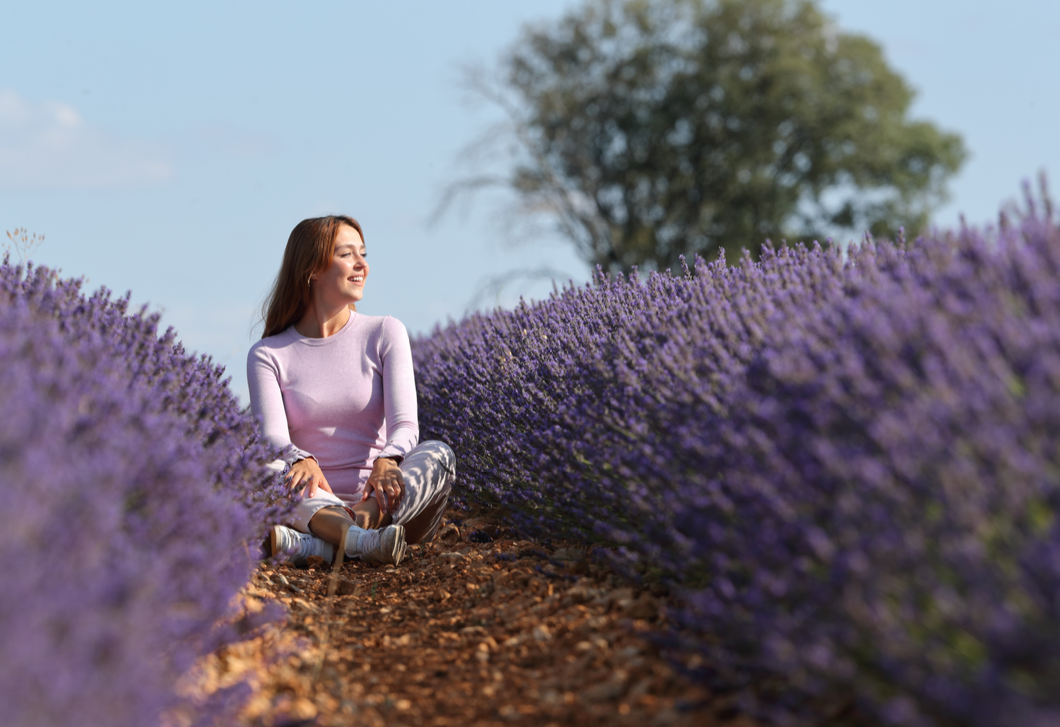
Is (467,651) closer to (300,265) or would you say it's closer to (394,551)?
(394,551)

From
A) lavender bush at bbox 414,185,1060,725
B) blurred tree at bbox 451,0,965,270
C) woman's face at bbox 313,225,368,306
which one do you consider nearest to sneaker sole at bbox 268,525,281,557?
lavender bush at bbox 414,185,1060,725

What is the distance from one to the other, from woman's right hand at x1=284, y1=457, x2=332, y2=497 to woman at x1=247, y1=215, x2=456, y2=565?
10 mm

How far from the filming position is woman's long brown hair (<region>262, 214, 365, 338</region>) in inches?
169

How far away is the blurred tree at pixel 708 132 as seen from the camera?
2156 cm

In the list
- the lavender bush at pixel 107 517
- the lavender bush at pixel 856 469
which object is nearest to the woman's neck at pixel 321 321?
the lavender bush at pixel 107 517

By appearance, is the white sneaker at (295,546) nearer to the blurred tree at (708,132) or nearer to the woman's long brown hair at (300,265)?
the woman's long brown hair at (300,265)

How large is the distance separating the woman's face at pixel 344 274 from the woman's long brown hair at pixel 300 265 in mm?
31

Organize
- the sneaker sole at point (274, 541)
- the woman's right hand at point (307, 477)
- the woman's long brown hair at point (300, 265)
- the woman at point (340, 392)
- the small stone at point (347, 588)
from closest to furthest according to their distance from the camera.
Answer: the sneaker sole at point (274, 541), the small stone at point (347, 588), the woman's right hand at point (307, 477), the woman at point (340, 392), the woman's long brown hair at point (300, 265)

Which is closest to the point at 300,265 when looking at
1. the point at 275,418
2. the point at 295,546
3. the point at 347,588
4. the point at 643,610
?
the point at 275,418

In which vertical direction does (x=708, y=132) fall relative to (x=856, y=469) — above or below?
above

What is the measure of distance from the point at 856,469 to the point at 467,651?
1.52m

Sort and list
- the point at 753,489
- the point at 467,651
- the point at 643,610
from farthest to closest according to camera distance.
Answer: the point at 467,651 < the point at 643,610 < the point at 753,489

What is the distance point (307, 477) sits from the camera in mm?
3889

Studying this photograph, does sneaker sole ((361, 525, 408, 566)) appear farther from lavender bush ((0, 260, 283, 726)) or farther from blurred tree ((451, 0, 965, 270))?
blurred tree ((451, 0, 965, 270))
